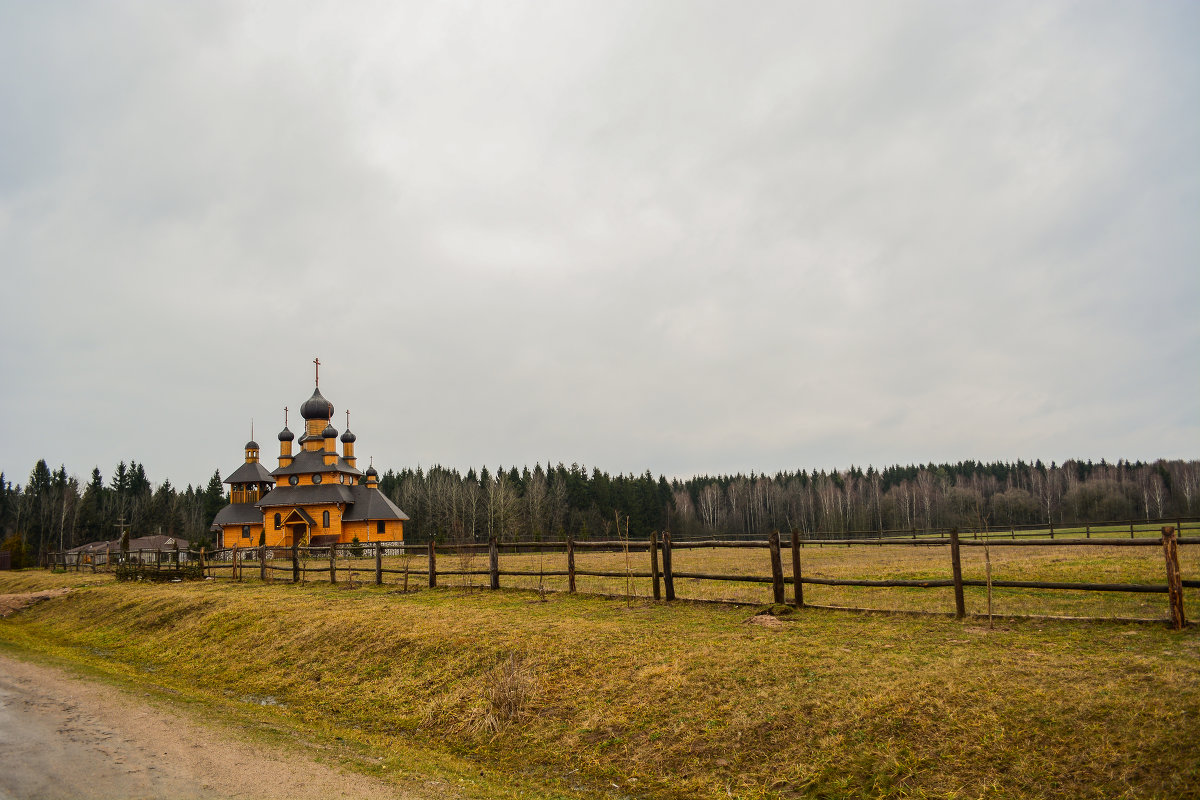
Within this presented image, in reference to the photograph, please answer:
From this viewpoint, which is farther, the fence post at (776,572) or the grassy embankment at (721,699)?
the fence post at (776,572)

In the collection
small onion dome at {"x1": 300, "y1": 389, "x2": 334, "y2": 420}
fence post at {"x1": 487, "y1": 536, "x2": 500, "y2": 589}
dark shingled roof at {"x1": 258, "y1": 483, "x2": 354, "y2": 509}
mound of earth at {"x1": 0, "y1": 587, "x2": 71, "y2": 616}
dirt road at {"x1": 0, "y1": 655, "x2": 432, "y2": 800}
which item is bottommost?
mound of earth at {"x1": 0, "y1": 587, "x2": 71, "y2": 616}

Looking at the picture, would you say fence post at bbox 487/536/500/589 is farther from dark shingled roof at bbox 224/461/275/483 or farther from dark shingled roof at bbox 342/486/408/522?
dark shingled roof at bbox 224/461/275/483

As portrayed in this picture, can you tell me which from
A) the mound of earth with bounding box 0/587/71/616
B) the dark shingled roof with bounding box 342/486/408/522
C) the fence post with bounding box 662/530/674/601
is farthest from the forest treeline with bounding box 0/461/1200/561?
the fence post with bounding box 662/530/674/601

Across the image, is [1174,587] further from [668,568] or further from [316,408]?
[316,408]

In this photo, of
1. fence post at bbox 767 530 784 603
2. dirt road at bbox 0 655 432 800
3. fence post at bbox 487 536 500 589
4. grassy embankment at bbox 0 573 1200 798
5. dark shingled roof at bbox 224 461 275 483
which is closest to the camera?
grassy embankment at bbox 0 573 1200 798

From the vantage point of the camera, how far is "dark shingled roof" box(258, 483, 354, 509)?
52.8 m

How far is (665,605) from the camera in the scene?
14953 millimetres

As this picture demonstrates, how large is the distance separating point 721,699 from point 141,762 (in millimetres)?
7061

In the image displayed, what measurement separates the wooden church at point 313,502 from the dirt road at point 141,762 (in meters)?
43.0

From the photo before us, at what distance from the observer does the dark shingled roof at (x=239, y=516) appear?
181 feet

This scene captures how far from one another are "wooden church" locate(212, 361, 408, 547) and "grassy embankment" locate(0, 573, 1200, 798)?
39.8 meters

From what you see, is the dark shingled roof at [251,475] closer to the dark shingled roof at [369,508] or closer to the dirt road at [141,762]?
the dark shingled roof at [369,508]

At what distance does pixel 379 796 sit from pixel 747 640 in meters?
6.02

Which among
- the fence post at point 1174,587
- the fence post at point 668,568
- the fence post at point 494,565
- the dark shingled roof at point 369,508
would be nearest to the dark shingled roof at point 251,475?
the dark shingled roof at point 369,508
